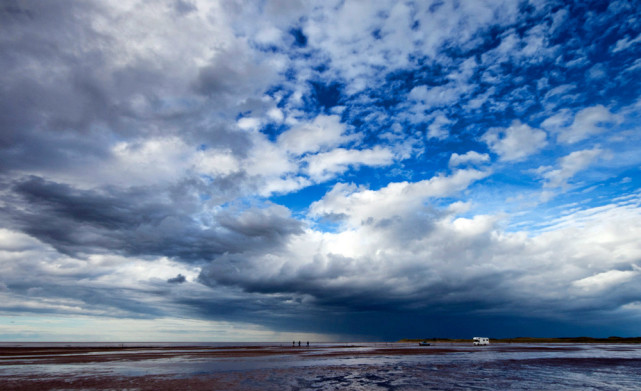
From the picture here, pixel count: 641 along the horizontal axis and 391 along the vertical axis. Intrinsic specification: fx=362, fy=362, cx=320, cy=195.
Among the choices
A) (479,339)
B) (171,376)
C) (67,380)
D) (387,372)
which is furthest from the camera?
(479,339)

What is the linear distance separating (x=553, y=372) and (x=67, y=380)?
5935 centimetres

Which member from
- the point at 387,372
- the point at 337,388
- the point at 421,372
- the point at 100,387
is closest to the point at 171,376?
the point at 100,387

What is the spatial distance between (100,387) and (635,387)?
51.9 m

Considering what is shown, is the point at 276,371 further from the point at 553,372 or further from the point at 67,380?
the point at 553,372

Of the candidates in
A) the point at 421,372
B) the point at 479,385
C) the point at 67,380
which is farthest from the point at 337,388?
the point at 67,380

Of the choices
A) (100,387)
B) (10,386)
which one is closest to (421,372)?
(100,387)

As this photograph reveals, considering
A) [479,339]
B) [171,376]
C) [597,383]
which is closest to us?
[597,383]

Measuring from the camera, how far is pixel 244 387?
115 ft

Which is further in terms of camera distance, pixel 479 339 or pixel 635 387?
pixel 479 339

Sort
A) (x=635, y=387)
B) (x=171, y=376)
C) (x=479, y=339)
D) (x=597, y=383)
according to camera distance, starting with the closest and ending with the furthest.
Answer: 1. (x=635, y=387)
2. (x=597, y=383)
3. (x=171, y=376)
4. (x=479, y=339)

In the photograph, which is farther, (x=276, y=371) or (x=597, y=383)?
(x=276, y=371)

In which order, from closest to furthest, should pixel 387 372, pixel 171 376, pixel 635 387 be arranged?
pixel 635 387, pixel 171 376, pixel 387 372

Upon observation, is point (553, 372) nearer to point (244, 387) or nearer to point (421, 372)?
point (421, 372)

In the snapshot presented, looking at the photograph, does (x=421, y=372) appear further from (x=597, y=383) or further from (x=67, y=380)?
(x=67, y=380)
